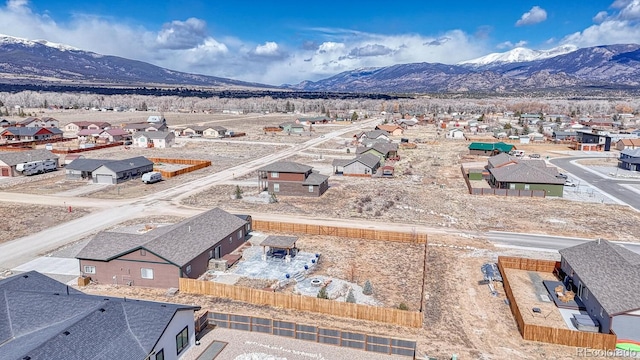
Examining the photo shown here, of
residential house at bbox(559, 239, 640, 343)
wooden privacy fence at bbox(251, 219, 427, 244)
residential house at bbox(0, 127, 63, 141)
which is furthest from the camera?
residential house at bbox(0, 127, 63, 141)

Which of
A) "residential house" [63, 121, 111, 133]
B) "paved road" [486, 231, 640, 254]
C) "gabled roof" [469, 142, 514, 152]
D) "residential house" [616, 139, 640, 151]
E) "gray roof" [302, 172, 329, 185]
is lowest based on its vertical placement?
"paved road" [486, 231, 640, 254]

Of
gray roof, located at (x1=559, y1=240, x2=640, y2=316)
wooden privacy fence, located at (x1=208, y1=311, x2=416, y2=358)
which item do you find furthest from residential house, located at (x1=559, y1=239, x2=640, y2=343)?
wooden privacy fence, located at (x1=208, y1=311, x2=416, y2=358)

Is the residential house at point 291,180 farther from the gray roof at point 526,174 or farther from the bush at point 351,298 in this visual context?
the bush at point 351,298

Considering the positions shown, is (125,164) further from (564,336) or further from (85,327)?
(564,336)

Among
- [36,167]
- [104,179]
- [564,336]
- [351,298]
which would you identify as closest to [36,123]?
[36,167]

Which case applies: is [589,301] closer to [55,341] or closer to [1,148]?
[55,341]

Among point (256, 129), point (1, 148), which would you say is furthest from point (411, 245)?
point (256, 129)

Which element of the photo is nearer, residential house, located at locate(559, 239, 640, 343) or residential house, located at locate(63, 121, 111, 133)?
residential house, located at locate(559, 239, 640, 343)

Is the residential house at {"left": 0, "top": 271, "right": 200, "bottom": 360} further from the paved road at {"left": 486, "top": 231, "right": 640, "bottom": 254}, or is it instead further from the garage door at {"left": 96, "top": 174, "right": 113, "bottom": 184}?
the garage door at {"left": 96, "top": 174, "right": 113, "bottom": 184}
